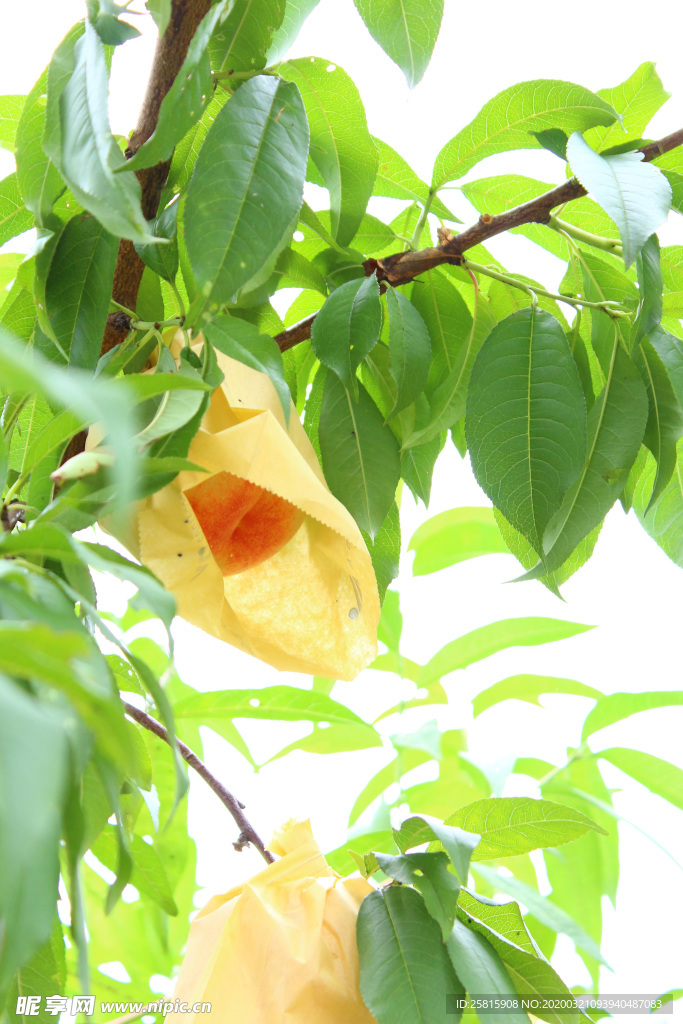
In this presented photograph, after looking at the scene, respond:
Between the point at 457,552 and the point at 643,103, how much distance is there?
0.64m

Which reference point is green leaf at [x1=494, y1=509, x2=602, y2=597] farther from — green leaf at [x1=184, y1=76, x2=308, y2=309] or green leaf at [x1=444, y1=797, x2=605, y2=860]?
green leaf at [x1=184, y1=76, x2=308, y2=309]

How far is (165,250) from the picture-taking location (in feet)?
1.18

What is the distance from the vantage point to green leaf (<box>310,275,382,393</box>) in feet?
1.29

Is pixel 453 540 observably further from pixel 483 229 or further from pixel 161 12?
pixel 161 12

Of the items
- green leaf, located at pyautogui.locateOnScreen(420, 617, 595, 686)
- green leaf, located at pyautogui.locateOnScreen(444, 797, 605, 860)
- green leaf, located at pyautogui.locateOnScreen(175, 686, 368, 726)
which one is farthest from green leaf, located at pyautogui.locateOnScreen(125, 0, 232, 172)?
green leaf, located at pyautogui.locateOnScreen(420, 617, 595, 686)

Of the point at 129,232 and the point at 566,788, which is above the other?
the point at 129,232

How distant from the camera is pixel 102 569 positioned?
0.77 feet

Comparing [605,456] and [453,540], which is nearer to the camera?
[605,456]

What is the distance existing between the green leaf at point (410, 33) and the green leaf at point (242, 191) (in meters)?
0.08

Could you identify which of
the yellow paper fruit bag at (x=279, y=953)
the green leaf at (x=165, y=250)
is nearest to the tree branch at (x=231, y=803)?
the yellow paper fruit bag at (x=279, y=953)

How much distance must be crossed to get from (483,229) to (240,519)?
20cm

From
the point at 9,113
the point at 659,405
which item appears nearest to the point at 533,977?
the point at 659,405

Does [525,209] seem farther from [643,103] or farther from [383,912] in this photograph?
[383,912]

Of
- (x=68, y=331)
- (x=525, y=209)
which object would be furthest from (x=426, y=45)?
(x=68, y=331)
